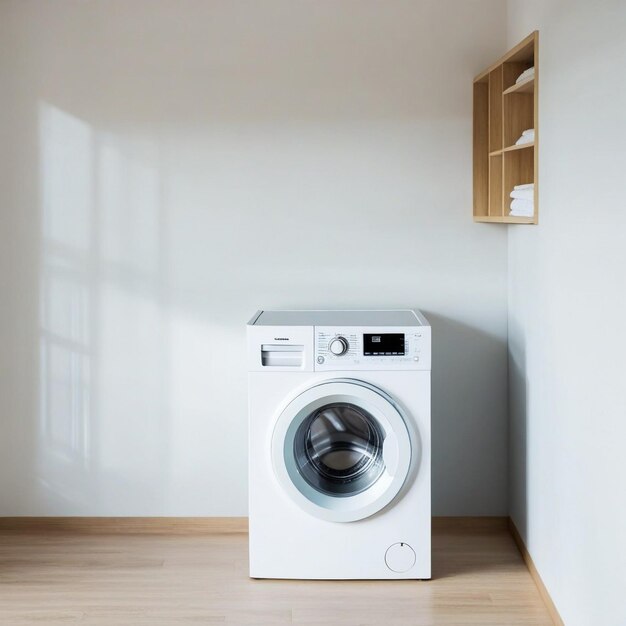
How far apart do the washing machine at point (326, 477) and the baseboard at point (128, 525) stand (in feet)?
1.75

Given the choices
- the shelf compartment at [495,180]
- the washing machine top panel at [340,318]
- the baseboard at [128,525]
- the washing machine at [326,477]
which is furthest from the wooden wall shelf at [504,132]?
the baseboard at [128,525]

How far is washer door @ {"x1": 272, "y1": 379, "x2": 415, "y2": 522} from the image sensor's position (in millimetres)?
2980

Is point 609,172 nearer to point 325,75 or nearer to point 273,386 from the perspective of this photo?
point 273,386

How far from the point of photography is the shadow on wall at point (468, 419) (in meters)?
3.54

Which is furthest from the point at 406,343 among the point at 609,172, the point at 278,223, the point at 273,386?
the point at 609,172

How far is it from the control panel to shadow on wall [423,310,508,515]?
55 cm

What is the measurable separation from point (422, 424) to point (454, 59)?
146 centimetres

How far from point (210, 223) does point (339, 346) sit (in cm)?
86

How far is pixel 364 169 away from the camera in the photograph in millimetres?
3473

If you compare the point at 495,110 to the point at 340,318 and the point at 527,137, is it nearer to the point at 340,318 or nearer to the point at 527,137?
the point at 527,137

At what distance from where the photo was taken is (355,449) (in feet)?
10.4

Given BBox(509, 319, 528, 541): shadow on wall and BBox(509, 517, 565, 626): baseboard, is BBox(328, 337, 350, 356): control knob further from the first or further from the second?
BBox(509, 517, 565, 626): baseboard

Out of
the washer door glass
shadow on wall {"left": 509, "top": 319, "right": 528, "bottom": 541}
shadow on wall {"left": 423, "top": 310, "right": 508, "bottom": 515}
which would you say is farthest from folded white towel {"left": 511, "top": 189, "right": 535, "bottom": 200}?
the washer door glass

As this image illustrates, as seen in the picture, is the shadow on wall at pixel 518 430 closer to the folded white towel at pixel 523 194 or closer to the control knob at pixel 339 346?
the folded white towel at pixel 523 194
